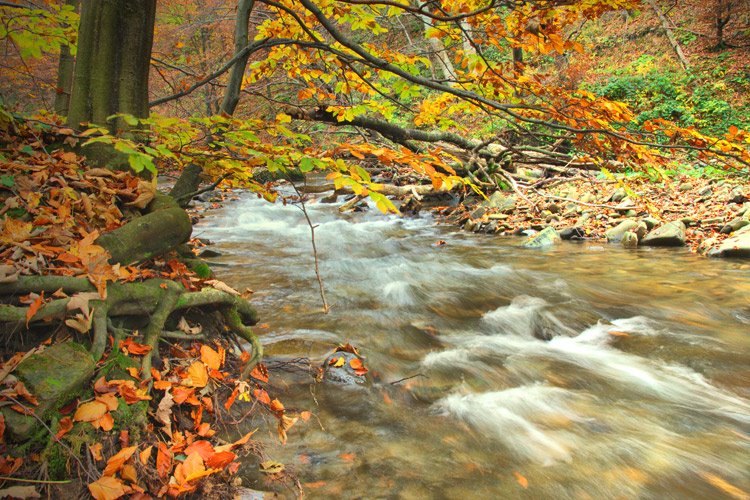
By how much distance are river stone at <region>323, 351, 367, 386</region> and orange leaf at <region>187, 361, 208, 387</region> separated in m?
1.06

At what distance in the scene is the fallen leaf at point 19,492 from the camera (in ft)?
4.77

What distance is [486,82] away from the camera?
390cm

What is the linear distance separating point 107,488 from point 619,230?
29.1 ft

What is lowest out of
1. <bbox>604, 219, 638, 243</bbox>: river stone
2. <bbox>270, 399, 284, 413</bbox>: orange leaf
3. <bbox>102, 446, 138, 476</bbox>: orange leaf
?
<bbox>270, 399, 284, 413</bbox>: orange leaf

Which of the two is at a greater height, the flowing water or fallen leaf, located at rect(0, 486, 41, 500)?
fallen leaf, located at rect(0, 486, 41, 500)

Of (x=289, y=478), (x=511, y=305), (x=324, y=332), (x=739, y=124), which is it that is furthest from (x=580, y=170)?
(x=289, y=478)

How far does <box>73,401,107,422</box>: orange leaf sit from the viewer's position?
1.76 metres

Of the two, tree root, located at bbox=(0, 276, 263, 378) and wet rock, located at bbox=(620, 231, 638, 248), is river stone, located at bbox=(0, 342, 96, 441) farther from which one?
wet rock, located at bbox=(620, 231, 638, 248)

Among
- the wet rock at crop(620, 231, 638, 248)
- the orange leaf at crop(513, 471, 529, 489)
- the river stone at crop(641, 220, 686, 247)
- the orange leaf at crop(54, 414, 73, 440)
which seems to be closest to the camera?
the orange leaf at crop(54, 414, 73, 440)

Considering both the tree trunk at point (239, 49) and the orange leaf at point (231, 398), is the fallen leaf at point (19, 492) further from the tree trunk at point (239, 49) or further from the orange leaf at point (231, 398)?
the tree trunk at point (239, 49)

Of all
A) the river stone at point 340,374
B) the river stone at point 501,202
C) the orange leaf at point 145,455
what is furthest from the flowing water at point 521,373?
the river stone at point 501,202

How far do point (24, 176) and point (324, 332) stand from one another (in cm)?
274

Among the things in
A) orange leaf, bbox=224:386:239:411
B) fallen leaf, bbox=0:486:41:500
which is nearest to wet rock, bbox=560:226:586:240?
orange leaf, bbox=224:386:239:411

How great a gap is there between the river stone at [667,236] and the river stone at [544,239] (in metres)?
1.51
